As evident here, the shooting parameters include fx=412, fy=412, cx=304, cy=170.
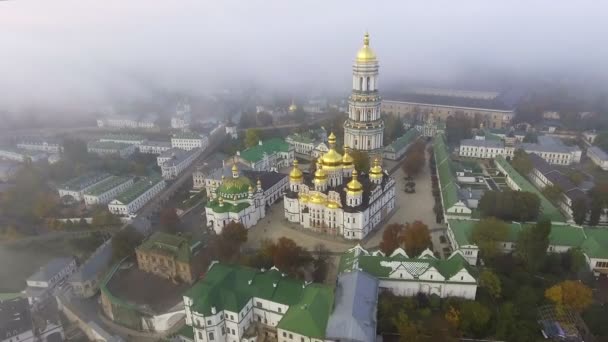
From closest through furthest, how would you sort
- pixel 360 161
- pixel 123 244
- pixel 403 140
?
pixel 123 244 → pixel 360 161 → pixel 403 140

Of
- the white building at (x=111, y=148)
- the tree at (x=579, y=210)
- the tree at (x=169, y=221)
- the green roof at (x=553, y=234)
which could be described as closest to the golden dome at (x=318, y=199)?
the green roof at (x=553, y=234)

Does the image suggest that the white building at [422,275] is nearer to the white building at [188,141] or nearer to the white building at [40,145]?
the white building at [188,141]

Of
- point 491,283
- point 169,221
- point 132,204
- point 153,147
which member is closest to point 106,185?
point 132,204

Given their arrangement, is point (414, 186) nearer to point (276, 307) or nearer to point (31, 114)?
point (276, 307)

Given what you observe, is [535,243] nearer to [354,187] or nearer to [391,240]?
[391,240]

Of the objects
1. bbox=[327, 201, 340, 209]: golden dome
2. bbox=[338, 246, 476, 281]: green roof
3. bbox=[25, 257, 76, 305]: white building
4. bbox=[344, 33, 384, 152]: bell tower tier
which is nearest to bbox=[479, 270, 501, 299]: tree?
bbox=[338, 246, 476, 281]: green roof

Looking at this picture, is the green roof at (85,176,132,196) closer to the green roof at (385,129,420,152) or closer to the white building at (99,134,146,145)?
the white building at (99,134,146,145)

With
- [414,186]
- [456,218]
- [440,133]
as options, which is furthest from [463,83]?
[456,218]
